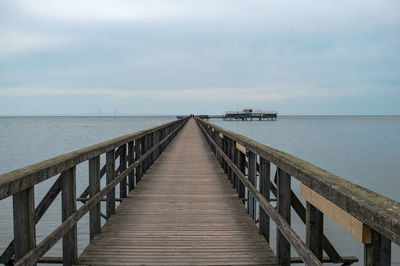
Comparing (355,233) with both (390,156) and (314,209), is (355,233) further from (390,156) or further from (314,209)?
(390,156)

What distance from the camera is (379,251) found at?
Result: 5.47 ft

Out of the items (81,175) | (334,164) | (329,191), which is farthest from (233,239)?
(334,164)

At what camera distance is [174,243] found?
13.4 ft

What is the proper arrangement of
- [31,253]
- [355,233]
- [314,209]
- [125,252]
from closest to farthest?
[355,233] → [31,253] → [314,209] → [125,252]

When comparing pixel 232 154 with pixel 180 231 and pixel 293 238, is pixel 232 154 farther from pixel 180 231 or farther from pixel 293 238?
pixel 293 238

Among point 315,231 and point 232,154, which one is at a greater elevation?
point 232,154

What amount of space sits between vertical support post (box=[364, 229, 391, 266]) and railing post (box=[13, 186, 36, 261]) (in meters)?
2.14

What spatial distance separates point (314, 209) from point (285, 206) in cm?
65

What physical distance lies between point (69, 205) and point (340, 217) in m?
2.37

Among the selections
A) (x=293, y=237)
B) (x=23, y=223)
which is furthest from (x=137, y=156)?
(x=293, y=237)

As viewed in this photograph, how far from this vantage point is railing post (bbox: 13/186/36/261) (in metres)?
2.34

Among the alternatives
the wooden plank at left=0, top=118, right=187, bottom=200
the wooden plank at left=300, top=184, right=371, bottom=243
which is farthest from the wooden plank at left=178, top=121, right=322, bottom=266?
the wooden plank at left=0, top=118, right=187, bottom=200

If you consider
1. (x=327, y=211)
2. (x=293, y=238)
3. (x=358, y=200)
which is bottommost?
(x=293, y=238)

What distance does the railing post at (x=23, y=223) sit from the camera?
2344 mm
